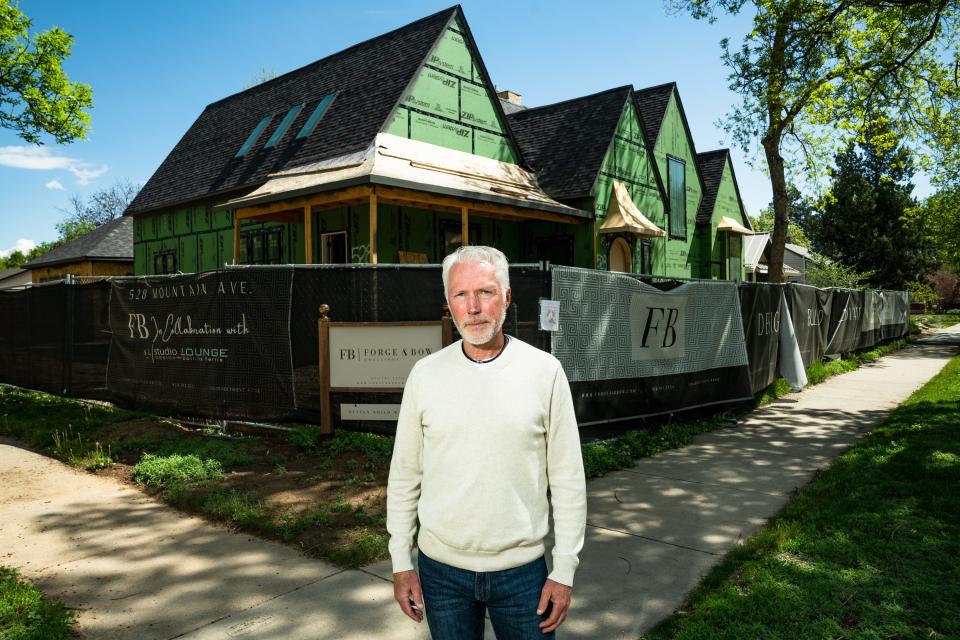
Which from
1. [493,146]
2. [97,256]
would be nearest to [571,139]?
[493,146]

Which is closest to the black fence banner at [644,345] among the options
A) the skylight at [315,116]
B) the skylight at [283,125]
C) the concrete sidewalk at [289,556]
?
the concrete sidewalk at [289,556]

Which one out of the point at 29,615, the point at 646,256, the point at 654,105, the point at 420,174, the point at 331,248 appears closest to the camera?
the point at 29,615

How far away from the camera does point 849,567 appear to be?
4516 millimetres

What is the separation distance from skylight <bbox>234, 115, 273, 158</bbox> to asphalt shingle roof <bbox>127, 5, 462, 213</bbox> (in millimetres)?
260

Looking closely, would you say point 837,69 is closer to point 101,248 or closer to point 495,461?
point 495,461

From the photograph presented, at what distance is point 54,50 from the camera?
19.0 meters

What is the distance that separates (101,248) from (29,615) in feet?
110

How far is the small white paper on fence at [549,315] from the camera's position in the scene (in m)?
7.39

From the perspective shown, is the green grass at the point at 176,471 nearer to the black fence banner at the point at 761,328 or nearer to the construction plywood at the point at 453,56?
the black fence banner at the point at 761,328

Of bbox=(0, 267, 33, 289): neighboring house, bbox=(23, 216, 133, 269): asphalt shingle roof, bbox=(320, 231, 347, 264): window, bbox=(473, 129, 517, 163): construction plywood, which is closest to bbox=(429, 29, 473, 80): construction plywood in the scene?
bbox=(473, 129, 517, 163): construction plywood

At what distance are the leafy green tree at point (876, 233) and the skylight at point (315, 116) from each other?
4552cm

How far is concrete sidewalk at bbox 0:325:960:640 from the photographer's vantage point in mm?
3912

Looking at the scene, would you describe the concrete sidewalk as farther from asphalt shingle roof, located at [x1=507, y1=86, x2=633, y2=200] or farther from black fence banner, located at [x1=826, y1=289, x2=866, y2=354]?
asphalt shingle roof, located at [x1=507, y1=86, x2=633, y2=200]

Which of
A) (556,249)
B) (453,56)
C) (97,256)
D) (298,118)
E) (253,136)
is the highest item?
(453,56)
